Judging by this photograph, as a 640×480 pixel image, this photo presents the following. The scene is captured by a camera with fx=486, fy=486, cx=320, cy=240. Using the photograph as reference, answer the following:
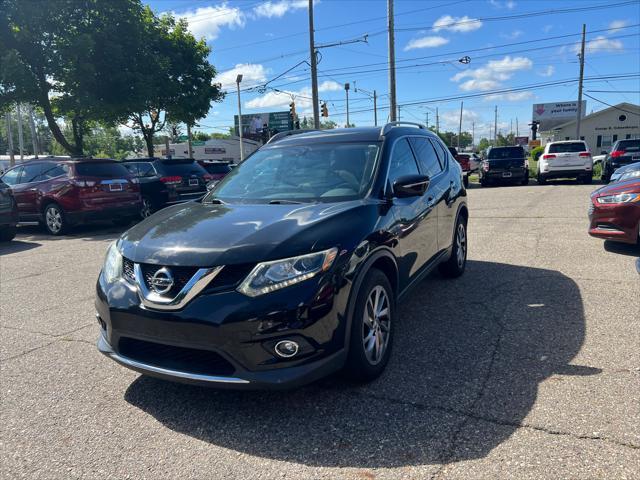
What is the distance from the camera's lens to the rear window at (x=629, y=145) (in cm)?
1922

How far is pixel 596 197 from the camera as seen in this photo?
7.08 meters

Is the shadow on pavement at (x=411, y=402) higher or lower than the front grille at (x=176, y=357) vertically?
lower

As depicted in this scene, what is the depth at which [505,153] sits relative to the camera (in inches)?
836

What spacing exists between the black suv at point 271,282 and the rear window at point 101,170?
788cm

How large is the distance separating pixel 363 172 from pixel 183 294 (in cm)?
179

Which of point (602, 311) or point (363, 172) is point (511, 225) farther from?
point (363, 172)

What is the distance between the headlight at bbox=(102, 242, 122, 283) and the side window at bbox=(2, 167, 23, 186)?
1029 centimetres

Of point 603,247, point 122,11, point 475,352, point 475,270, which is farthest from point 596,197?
point 122,11

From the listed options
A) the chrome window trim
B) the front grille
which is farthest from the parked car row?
the chrome window trim

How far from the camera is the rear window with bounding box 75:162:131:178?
10.8m

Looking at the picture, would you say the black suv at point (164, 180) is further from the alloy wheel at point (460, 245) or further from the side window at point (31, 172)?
the alloy wheel at point (460, 245)

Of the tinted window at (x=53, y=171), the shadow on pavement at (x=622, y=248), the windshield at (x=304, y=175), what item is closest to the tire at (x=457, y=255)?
the windshield at (x=304, y=175)

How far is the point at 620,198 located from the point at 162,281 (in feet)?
21.1

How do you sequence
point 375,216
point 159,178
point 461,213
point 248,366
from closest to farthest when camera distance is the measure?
point 248,366 → point 375,216 → point 461,213 → point 159,178
